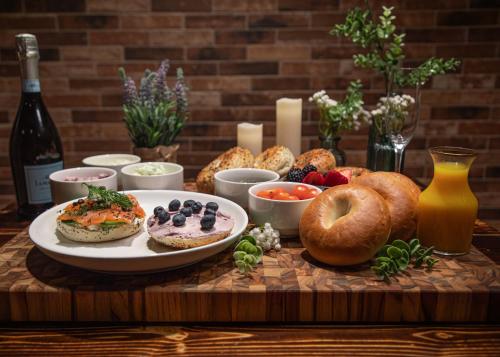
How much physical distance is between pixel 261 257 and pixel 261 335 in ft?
0.73

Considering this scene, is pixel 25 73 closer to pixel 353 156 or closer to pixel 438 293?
pixel 438 293

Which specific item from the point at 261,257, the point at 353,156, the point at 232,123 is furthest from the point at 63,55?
the point at 261,257

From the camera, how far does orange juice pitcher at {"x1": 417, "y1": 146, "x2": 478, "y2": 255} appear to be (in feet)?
3.66

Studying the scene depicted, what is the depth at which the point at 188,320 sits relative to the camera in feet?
3.13

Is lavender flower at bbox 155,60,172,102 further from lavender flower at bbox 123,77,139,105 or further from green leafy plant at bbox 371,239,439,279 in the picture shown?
green leafy plant at bbox 371,239,439,279

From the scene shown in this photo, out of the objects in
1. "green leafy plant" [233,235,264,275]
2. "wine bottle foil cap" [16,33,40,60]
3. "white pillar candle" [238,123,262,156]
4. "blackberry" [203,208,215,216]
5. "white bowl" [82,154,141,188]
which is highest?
"wine bottle foil cap" [16,33,40,60]

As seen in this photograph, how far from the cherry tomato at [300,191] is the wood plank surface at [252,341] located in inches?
16.3

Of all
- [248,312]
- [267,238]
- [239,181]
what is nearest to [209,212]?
[267,238]

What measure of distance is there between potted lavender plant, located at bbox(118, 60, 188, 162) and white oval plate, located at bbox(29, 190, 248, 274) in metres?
0.44

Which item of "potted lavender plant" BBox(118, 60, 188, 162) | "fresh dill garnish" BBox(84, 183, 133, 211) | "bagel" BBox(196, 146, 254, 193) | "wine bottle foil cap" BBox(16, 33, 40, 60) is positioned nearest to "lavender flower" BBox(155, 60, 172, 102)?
"potted lavender plant" BBox(118, 60, 188, 162)

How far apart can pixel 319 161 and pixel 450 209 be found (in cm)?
56

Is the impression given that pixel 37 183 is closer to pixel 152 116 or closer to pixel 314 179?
pixel 152 116

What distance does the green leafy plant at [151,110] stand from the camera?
1.76 meters

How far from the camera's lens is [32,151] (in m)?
1.55
